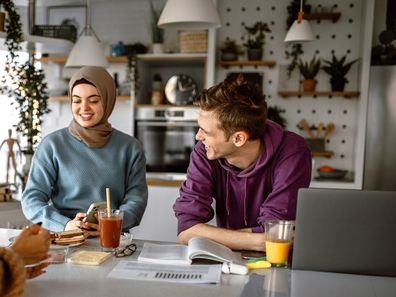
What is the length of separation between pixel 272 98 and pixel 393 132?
1.16 m

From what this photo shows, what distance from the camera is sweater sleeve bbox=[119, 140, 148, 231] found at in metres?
1.97

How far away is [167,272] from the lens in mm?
1245

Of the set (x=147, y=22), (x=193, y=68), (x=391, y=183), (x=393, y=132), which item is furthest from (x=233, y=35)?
(x=391, y=183)

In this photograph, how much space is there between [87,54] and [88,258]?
2183 millimetres

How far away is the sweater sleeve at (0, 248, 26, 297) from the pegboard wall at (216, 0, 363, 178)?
3754mm

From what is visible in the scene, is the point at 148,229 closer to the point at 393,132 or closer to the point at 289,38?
the point at 289,38

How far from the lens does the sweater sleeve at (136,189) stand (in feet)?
6.48

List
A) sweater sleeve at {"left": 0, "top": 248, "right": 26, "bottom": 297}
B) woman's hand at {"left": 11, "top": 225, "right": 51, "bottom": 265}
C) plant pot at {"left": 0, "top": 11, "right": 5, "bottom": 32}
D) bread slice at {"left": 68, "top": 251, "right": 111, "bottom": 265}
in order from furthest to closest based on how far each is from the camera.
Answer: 1. plant pot at {"left": 0, "top": 11, "right": 5, "bottom": 32}
2. bread slice at {"left": 68, "top": 251, "right": 111, "bottom": 265}
3. woman's hand at {"left": 11, "top": 225, "right": 51, "bottom": 265}
4. sweater sleeve at {"left": 0, "top": 248, "right": 26, "bottom": 297}

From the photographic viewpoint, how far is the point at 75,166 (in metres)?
1.97

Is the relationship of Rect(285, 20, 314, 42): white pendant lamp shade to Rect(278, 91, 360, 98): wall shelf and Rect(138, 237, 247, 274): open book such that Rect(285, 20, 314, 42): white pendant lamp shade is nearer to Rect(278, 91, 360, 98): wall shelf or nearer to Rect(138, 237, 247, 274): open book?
Rect(278, 91, 360, 98): wall shelf

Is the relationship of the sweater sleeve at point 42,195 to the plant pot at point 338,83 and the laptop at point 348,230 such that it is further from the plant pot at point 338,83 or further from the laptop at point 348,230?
the plant pot at point 338,83

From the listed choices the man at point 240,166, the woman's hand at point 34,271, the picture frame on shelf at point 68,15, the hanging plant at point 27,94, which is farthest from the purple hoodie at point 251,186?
the picture frame on shelf at point 68,15

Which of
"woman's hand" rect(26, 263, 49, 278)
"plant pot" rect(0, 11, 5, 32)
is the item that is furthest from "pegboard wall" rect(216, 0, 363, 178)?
"woman's hand" rect(26, 263, 49, 278)

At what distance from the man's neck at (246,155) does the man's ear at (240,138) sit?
0.03 m
